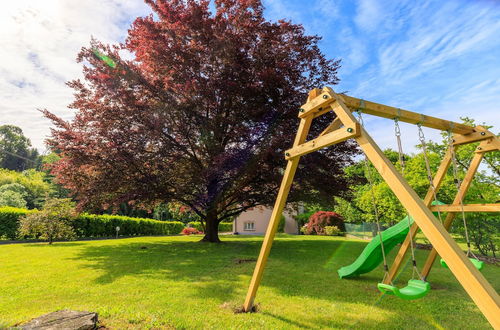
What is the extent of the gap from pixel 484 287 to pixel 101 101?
535 inches

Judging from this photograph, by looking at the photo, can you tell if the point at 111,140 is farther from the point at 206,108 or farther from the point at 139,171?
the point at 206,108

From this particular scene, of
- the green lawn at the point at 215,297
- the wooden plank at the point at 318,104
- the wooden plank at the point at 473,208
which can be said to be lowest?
the green lawn at the point at 215,297

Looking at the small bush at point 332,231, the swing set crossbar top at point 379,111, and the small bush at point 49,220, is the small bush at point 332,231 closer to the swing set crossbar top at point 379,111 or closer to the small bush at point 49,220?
the small bush at point 49,220

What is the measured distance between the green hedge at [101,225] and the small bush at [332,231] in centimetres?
1659

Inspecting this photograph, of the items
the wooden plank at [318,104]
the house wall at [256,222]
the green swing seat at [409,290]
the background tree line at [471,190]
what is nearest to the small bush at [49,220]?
the wooden plank at [318,104]

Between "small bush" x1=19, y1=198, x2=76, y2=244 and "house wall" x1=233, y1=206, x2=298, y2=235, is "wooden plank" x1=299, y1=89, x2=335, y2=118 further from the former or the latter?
"house wall" x1=233, y1=206, x2=298, y2=235

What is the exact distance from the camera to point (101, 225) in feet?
69.4

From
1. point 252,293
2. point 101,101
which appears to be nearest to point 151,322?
point 252,293

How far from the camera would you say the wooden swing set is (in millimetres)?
2172

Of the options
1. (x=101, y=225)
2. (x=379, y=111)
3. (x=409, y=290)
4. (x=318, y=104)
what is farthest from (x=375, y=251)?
(x=101, y=225)

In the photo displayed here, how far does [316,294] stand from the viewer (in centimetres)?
557

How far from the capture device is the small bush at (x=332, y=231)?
23.8 meters

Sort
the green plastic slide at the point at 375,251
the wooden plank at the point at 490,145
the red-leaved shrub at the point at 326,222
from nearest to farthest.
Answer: the wooden plank at the point at 490,145, the green plastic slide at the point at 375,251, the red-leaved shrub at the point at 326,222

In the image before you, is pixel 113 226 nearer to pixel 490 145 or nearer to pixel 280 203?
pixel 280 203
